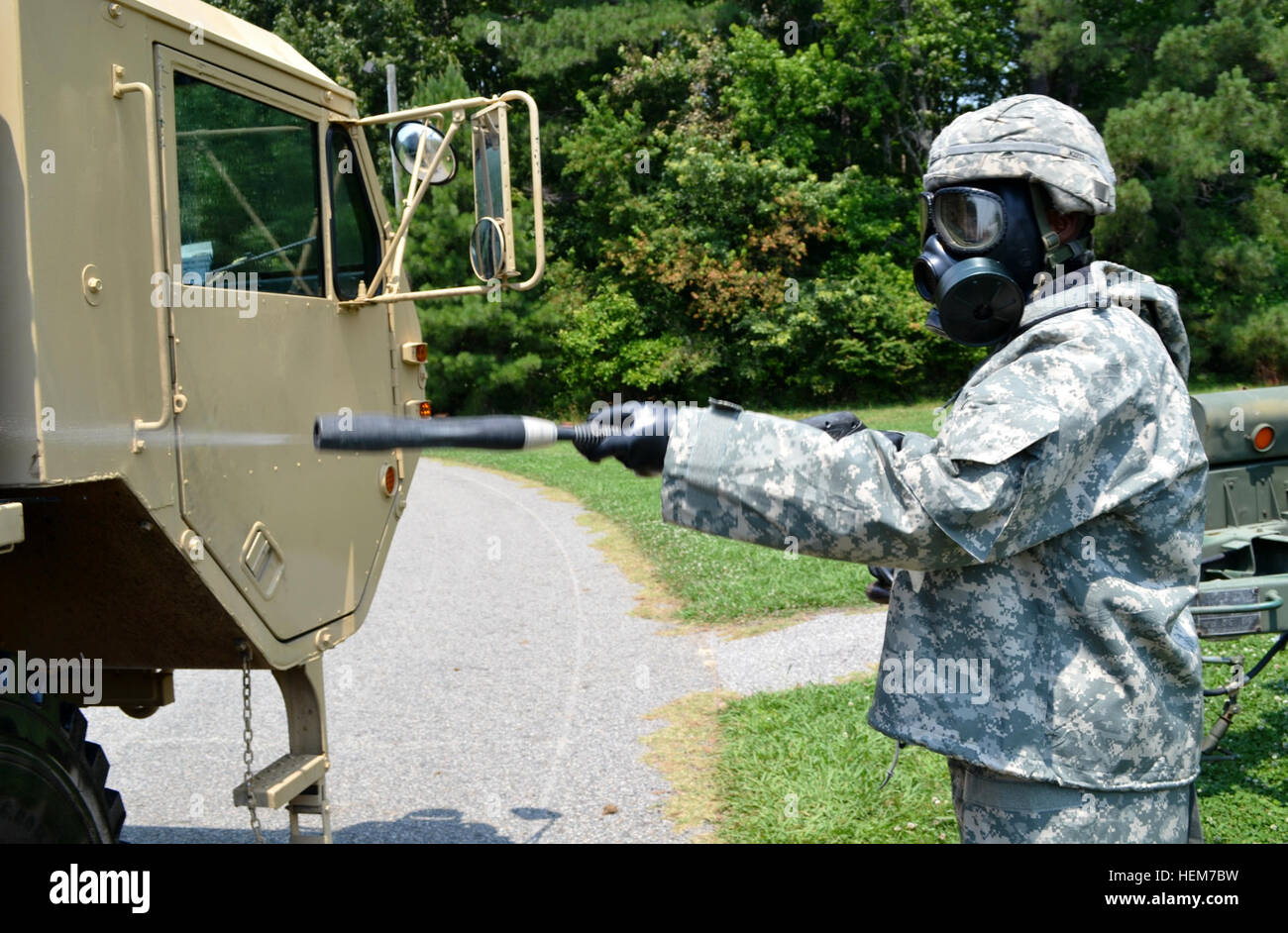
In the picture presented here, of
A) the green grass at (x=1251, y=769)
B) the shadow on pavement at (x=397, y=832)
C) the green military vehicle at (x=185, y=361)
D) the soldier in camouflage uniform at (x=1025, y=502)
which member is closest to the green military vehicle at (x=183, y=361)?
the green military vehicle at (x=185, y=361)

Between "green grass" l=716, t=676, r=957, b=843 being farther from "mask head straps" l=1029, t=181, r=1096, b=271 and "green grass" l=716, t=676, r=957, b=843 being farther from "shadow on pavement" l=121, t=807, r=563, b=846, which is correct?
"mask head straps" l=1029, t=181, r=1096, b=271

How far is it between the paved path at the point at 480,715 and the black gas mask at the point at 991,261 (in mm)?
3052

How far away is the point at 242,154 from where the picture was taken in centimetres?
327

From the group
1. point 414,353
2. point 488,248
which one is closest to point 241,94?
point 488,248

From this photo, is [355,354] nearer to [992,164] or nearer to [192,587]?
[192,587]

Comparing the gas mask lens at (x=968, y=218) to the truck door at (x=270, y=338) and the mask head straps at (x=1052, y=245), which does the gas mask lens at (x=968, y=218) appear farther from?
the truck door at (x=270, y=338)

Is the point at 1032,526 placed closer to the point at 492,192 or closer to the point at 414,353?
the point at 492,192

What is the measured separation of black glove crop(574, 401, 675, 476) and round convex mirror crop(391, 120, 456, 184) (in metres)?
2.09

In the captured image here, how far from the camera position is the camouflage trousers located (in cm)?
213

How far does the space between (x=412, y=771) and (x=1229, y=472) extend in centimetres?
409

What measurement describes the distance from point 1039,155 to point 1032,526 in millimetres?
713

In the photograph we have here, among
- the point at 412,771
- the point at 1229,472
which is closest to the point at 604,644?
the point at 412,771

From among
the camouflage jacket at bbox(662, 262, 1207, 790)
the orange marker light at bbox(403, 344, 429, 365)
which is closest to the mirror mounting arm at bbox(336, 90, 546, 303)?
the orange marker light at bbox(403, 344, 429, 365)

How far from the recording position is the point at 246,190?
10.9ft
